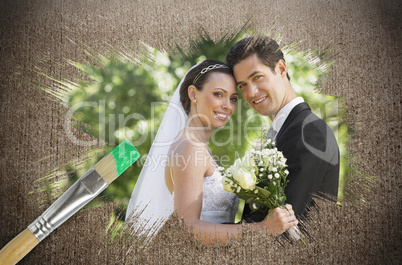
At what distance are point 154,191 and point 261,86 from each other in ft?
1.90

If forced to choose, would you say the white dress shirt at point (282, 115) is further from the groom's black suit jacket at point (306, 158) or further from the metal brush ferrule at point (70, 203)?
the metal brush ferrule at point (70, 203)

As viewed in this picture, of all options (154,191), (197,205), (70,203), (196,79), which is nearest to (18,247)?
(70,203)

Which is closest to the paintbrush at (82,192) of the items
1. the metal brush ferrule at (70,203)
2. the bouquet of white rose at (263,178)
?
the metal brush ferrule at (70,203)

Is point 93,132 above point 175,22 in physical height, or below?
below

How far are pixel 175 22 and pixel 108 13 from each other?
279mm

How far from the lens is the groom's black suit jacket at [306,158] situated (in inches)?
44.4

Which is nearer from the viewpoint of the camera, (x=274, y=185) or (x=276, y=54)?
(x=274, y=185)

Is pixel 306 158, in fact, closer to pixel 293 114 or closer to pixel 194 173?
pixel 293 114

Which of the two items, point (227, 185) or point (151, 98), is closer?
point (227, 185)

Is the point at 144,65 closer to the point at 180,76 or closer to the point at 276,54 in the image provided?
the point at 180,76

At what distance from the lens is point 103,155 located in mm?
1240

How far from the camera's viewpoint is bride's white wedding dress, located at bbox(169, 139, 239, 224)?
1160 mm

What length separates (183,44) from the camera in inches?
50.4

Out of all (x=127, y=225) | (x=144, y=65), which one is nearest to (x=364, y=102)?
(x=144, y=65)
